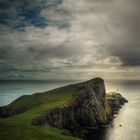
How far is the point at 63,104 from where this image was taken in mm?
164000

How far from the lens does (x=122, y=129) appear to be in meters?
156

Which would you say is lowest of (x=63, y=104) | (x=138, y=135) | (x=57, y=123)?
(x=138, y=135)

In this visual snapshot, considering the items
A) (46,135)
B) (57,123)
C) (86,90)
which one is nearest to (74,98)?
(86,90)

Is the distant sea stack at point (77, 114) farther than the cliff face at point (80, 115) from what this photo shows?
No

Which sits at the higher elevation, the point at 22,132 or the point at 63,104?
the point at 63,104

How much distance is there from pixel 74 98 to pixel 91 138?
5045 centimetres

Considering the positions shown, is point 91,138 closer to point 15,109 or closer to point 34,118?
point 34,118

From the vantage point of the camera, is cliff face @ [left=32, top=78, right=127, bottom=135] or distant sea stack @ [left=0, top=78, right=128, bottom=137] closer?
distant sea stack @ [left=0, top=78, right=128, bottom=137]

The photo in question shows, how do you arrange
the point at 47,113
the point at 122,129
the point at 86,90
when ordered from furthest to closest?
the point at 86,90, the point at 122,129, the point at 47,113

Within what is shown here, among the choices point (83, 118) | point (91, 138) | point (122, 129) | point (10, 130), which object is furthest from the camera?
point (83, 118)

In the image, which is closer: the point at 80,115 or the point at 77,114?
the point at 77,114

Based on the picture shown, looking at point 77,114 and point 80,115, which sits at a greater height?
point 77,114

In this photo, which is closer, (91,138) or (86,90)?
(91,138)

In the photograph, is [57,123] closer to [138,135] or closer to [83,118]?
[83,118]
